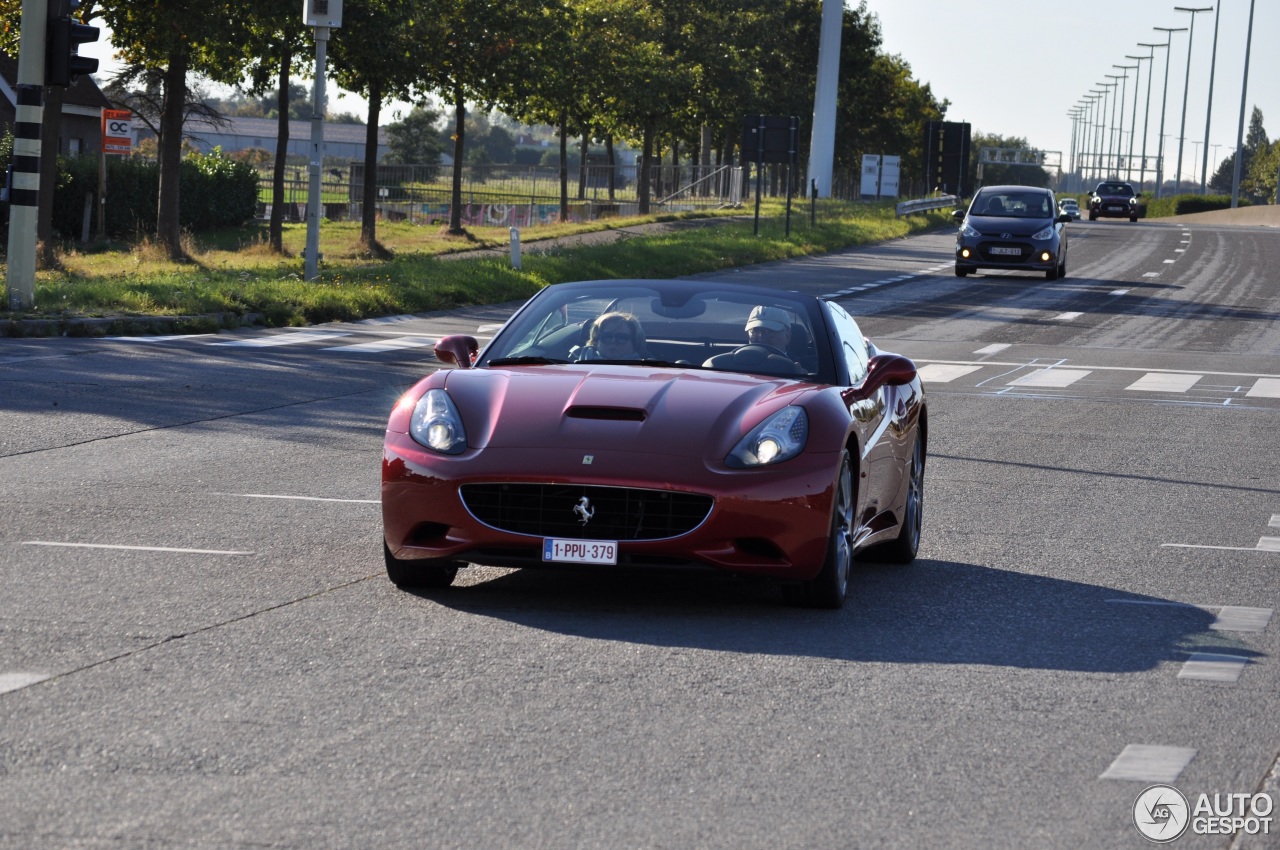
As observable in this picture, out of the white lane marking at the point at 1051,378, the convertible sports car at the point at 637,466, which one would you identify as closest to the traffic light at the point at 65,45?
the white lane marking at the point at 1051,378

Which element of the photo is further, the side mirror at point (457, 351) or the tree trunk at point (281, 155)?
the tree trunk at point (281, 155)

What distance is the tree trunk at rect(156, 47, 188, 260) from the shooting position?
3350cm

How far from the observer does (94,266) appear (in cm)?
3369

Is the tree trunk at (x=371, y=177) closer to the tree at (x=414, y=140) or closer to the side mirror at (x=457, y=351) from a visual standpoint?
the side mirror at (x=457, y=351)

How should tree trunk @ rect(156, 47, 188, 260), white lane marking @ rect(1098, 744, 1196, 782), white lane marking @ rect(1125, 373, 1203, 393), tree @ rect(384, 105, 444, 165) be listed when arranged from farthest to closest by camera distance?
tree @ rect(384, 105, 444, 165) < tree trunk @ rect(156, 47, 188, 260) < white lane marking @ rect(1125, 373, 1203, 393) < white lane marking @ rect(1098, 744, 1196, 782)

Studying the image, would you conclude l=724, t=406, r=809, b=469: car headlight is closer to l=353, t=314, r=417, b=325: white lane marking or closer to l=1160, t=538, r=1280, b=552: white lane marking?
l=1160, t=538, r=1280, b=552: white lane marking

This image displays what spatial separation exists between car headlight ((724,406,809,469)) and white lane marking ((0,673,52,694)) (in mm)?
2558

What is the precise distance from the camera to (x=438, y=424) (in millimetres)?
7180

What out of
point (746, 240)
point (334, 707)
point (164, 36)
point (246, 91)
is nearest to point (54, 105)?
point (164, 36)

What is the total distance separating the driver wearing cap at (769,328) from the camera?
319 inches

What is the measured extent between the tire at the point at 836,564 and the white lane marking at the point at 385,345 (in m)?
13.3

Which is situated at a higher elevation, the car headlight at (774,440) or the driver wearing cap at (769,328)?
the driver wearing cap at (769,328)

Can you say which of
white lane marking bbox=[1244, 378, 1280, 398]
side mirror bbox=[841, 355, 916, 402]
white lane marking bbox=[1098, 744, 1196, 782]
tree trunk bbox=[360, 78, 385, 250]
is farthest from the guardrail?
white lane marking bbox=[1098, 744, 1196, 782]

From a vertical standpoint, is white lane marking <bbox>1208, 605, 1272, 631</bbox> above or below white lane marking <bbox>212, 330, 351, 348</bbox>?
above
